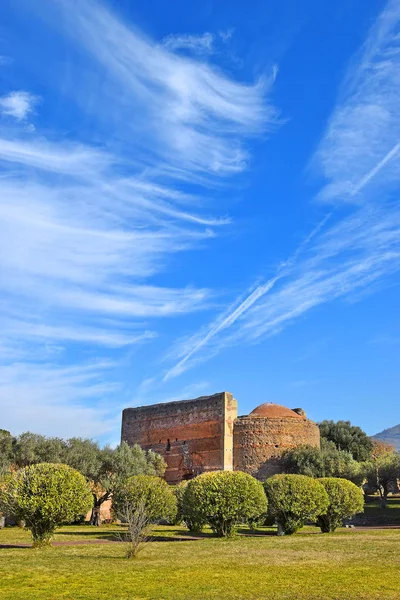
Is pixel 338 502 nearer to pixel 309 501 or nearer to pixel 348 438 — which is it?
pixel 309 501

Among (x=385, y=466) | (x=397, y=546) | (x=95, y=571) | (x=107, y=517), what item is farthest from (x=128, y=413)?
(x=95, y=571)

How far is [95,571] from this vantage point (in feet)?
43.9

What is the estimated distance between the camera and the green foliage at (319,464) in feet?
144

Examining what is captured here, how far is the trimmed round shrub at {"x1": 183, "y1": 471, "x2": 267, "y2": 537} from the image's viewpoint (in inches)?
925

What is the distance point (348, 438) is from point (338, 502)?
120 ft

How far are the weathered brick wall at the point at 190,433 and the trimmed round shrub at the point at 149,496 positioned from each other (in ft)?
78.3

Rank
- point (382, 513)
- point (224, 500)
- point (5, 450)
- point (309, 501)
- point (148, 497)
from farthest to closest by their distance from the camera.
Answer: point (382, 513) → point (5, 450) → point (309, 501) → point (148, 497) → point (224, 500)

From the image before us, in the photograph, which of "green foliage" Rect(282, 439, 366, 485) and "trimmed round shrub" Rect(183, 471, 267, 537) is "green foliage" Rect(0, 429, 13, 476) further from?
"green foliage" Rect(282, 439, 366, 485)

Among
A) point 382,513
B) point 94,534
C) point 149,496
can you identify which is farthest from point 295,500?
point 382,513

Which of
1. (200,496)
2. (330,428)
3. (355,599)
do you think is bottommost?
(355,599)

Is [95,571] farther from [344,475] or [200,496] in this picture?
[344,475]

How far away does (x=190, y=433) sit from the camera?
5156 centimetres

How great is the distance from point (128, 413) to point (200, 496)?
1376 inches

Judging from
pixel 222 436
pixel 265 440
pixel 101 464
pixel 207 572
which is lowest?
pixel 207 572
